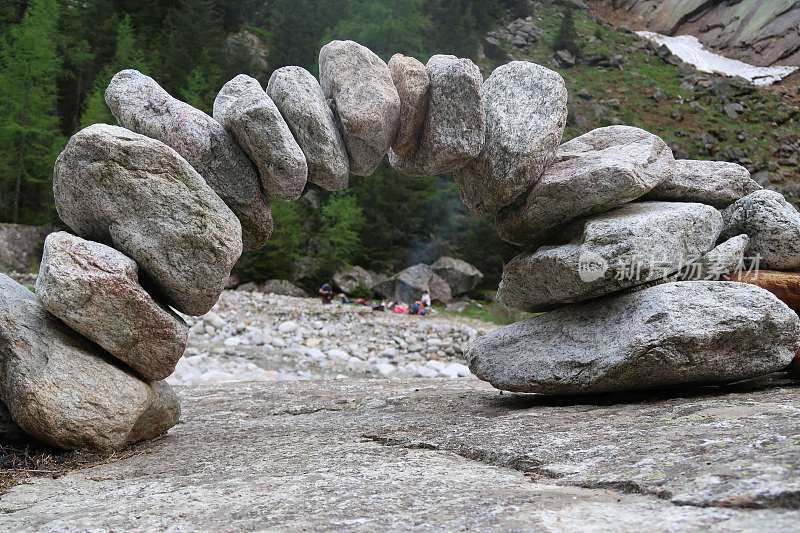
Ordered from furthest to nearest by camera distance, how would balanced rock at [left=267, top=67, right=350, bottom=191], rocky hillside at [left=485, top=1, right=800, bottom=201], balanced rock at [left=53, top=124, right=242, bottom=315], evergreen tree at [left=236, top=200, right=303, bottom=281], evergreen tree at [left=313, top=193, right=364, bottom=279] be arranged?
evergreen tree at [left=313, top=193, right=364, bottom=279], evergreen tree at [left=236, top=200, right=303, bottom=281], rocky hillside at [left=485, top=1, right=800, bottom=201], balanced rock at [left=267, top=67, right=350, bottom=191], balanced rock at [left=53, top=124, right=242, bottom=315]

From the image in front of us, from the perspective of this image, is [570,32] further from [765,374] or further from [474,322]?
[765,374]

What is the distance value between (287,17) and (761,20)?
3770cm

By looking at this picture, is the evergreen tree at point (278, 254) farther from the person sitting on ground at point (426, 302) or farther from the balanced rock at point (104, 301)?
the balanced rock at point (104, 301)

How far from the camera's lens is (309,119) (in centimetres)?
622

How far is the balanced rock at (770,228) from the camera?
19.9 feet

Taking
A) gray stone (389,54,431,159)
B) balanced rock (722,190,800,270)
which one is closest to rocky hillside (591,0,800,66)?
balanced rock (722,190,800,270)

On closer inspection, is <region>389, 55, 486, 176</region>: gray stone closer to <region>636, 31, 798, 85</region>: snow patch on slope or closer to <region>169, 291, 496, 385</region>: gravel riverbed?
<region>169, 291, 496, 385</region>: gravel riverbed

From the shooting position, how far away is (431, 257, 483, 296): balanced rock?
107 ft

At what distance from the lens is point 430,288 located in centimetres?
3114

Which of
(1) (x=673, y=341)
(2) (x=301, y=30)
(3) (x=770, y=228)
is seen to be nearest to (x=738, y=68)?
(3) (x=770, y=228)

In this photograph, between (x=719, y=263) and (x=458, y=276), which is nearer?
(x=719, y=263)

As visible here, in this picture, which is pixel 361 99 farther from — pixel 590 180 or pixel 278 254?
pixel 278 254

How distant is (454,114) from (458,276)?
26.2 m

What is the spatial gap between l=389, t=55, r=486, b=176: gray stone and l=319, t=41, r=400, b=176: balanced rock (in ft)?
1.35
